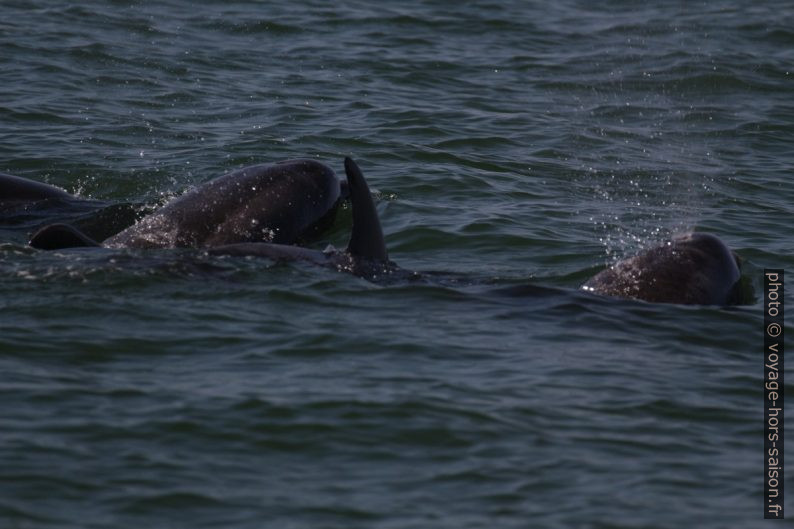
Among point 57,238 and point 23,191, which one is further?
point 23,191

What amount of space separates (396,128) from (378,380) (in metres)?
8.29

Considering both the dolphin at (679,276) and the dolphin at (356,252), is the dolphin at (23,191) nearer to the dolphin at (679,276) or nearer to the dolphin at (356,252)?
the dolphin at (356,252)

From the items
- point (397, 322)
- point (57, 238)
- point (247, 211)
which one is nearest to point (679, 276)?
point (397, 322)

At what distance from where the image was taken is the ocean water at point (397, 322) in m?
6.79

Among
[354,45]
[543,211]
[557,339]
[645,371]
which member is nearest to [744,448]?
[645,371]

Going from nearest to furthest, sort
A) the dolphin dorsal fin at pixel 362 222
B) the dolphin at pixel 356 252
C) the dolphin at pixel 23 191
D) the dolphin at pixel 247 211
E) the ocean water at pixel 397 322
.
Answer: the ocean water at pixel 397 322 < the dolphin dorsal fin at pixel 362 222 < the dolphin at pixel 356 252 < the dolphin at pixel 247 211 < the dolphin at pixel 23 191

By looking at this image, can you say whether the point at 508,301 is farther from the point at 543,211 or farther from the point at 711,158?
the point at 711,158

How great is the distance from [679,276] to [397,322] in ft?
6.64

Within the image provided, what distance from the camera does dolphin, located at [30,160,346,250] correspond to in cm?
1068

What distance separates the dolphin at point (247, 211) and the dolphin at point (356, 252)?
20.5 inches

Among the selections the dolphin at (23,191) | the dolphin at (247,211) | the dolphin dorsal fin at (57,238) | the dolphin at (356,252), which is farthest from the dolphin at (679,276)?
the dolphin at (23,191)

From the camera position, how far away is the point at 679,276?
9.83m

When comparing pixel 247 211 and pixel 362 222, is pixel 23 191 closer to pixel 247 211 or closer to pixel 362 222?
pixel 247 211

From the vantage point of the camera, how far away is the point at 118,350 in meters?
8.35
